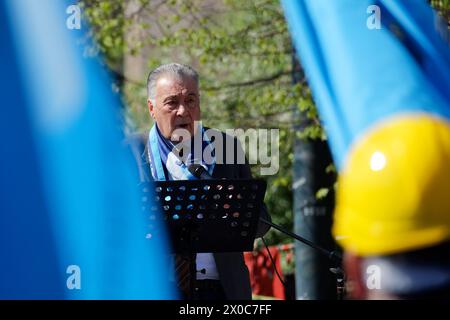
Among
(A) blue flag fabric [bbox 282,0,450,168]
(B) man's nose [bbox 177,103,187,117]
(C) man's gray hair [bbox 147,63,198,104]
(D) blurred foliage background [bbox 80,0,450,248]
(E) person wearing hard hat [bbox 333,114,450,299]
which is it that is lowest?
(E) person wearing hard hat [bbox 333,114,450,299]

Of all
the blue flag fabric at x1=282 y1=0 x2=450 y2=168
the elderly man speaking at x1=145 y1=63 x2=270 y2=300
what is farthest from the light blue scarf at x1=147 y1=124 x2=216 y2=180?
the blue flag fabric at x1=282 y1=0 x2=450 y2=168

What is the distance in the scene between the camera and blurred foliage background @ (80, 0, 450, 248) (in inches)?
376

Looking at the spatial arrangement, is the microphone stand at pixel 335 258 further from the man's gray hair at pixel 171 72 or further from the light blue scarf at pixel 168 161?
the man's gray hair at pixel 171 72

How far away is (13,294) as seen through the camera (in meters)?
3.17

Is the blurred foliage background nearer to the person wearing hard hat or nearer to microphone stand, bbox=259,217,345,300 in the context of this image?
microphone stand, bbox=259,217,345,300

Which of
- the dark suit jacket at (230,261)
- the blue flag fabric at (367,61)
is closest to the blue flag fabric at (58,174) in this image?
the blue flag fabric at (367,61)

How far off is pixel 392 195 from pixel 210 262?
3054mm

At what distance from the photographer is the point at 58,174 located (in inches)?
123

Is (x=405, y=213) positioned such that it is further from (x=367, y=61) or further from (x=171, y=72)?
(x=171, y=72)

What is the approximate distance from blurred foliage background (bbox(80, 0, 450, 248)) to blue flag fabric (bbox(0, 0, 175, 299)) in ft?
19.1

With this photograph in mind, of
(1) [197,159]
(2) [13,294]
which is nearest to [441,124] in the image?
(2) [13,294]

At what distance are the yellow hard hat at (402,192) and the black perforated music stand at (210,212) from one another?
219cm

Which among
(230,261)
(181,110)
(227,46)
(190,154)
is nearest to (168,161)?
(190,154)

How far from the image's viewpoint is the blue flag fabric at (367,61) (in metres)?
2.62
